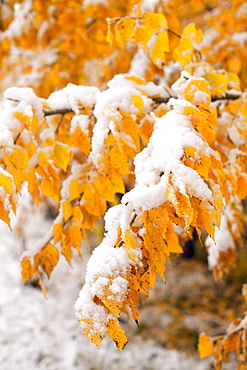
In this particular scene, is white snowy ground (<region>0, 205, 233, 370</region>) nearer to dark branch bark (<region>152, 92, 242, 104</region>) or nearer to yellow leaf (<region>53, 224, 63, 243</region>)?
yellow leaf (<region>53, 224, 63, 243</region>)

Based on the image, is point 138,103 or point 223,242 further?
point 223,242

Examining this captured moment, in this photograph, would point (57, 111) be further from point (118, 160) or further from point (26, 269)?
point (26, 269)

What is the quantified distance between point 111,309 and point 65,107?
2.42ft

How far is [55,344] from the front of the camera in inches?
144

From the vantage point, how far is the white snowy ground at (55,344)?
11.1 ft

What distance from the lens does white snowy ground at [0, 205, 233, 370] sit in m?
3.39

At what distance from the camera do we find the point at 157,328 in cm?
401

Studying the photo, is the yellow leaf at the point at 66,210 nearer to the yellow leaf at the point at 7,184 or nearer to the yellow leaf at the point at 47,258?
the yellow leaf at the point at 47,258

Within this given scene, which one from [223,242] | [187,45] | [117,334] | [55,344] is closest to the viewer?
[117,334]

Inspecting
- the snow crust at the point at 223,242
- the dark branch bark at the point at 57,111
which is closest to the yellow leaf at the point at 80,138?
the dark branch bark at the point at 57,111

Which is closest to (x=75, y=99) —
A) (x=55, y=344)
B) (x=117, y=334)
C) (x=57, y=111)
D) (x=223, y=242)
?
(x=57, y=111)

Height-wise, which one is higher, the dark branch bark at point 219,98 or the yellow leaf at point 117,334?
the dark branch bark at point 219,98

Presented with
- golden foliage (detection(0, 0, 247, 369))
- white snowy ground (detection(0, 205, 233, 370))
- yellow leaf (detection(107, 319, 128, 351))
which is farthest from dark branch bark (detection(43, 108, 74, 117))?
white snowy ground (detection(0, 205, 233, 370))

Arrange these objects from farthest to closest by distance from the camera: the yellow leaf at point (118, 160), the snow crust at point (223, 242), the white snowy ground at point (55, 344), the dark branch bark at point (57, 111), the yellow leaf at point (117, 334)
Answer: the white snowy ground at point (55, 344), the snow crust at point (223, 242), the dark branch bark at point (57, 111), the yellow leaf at point (118, 160), the yellow leaf at point (117, 334)
